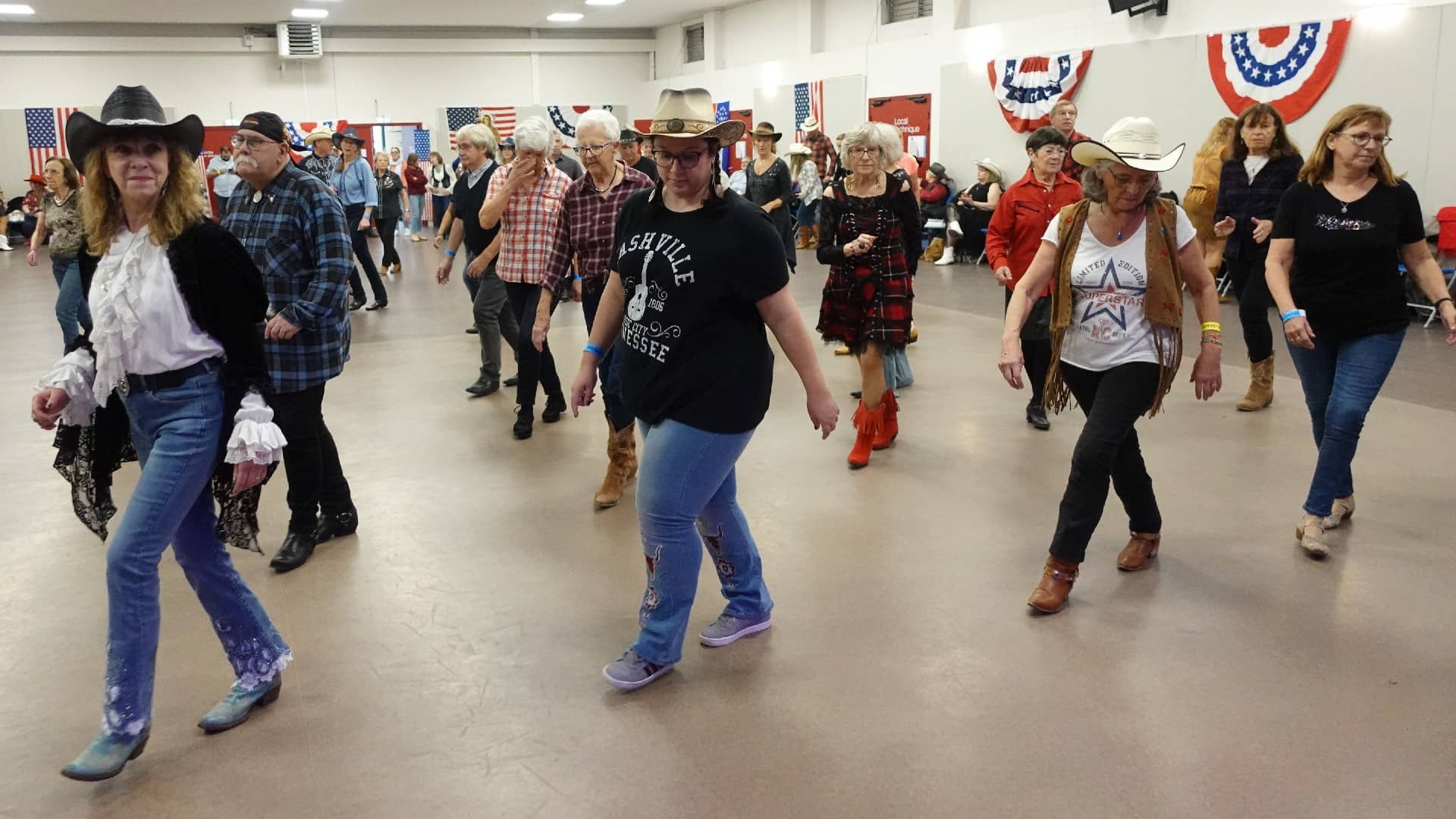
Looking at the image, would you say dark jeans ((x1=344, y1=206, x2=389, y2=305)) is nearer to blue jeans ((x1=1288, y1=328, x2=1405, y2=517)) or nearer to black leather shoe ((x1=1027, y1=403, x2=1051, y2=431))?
black leather shoe ((x1=1027, y1=403, x2=1051, y2=431))

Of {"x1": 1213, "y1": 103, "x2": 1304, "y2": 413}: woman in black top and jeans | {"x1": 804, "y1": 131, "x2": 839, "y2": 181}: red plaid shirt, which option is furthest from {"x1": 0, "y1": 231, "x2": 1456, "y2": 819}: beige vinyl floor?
{"x1": 804, "y1": 131, "x2": 839, "y2": 181}: red plaid shirt

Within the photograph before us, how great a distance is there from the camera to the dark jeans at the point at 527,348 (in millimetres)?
5250

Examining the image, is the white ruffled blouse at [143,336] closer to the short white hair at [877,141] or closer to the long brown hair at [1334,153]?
the short white hair at [877,141]

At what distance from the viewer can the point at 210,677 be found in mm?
2953

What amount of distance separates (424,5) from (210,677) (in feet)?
57.8

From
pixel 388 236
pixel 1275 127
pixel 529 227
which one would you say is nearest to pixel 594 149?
pixel 529 227

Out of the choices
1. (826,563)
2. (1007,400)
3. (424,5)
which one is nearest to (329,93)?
(424,5)

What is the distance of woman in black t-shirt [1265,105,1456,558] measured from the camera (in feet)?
11.6

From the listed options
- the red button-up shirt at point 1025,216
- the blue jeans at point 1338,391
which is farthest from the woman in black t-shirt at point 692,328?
the red button-up shirt at point 1025,216

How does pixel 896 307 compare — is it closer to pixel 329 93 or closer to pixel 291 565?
pixel 291 565

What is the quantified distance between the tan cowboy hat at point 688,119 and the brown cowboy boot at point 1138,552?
1.94 meters

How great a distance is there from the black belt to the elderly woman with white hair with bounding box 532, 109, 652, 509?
1.97 metres

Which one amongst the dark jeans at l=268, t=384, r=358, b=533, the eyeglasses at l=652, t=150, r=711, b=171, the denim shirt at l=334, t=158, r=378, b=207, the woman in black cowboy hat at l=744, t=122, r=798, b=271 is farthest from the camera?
the denim shirt at l=334, t=158, r=378, b=207

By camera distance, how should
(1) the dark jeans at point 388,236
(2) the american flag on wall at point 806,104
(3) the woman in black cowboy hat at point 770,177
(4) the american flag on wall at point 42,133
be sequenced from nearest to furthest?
(3) the woman in black cowboy hat at point 770,177 → (1) the dark jeans at point 388,236 → (2) the american flag on wall at point 806,104 → (4) the american flag on wall at point 42,133
